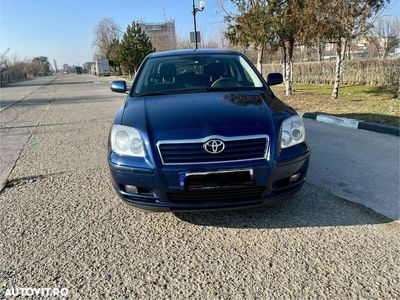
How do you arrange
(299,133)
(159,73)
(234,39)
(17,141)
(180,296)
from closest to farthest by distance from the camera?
(180,296), (299,133), (159,73), (17,141), (234,39)

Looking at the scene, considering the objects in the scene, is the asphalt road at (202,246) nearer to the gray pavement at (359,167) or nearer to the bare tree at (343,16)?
the gray pavement at (359,167)

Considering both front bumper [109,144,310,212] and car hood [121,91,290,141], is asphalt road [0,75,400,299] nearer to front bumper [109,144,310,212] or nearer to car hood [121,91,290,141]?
front bumper [109,144,310,212]

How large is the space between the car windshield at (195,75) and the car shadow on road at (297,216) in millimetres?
1446

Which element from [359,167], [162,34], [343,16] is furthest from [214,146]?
[162,34]

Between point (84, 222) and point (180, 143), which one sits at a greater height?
point (180, 143)

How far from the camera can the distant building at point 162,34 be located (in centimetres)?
4578

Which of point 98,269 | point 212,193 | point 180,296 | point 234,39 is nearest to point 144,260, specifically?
point 98,269

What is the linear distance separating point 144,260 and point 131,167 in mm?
747

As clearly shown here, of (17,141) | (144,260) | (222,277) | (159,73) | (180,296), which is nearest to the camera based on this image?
(180,296)

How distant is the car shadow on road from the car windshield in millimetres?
1446

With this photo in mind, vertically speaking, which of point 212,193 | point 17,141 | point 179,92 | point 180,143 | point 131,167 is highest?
point 179,92

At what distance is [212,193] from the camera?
2.78 m

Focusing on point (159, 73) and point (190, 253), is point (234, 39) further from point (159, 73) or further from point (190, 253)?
point (190, 253)

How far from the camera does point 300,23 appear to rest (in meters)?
11.2
